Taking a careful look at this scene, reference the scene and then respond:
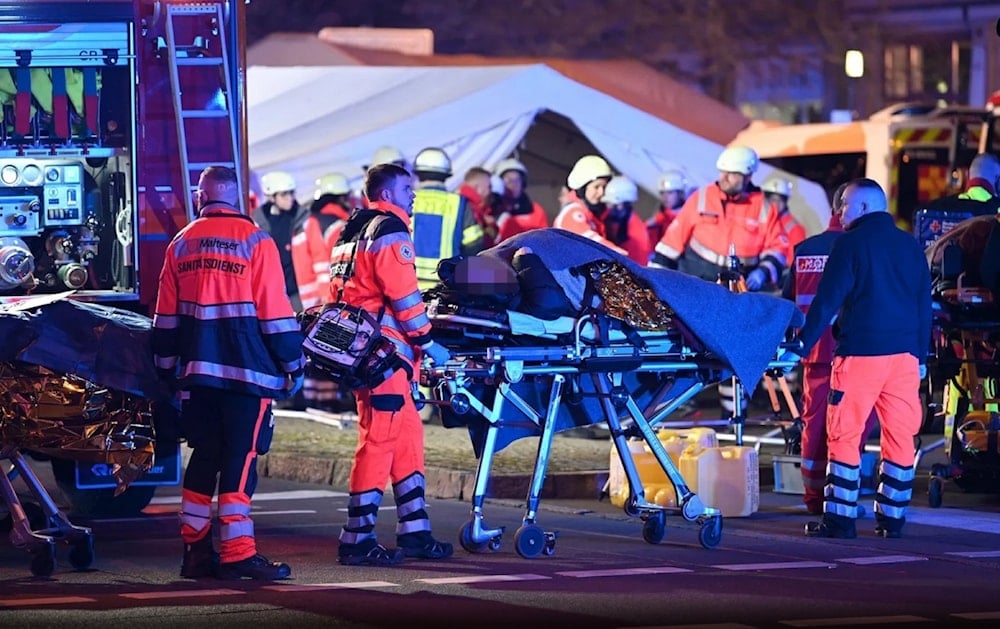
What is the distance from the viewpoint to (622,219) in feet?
54.8

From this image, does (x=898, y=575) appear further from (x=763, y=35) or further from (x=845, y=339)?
(x=763, y=35)

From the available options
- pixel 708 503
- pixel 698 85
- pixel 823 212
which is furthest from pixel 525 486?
pixel 698 85

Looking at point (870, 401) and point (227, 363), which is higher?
point (227, 363)

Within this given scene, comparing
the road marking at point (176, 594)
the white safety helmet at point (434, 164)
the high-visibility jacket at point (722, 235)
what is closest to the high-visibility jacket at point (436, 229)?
the white safety helmet at point (434, 164)

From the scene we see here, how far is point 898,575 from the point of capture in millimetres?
10094

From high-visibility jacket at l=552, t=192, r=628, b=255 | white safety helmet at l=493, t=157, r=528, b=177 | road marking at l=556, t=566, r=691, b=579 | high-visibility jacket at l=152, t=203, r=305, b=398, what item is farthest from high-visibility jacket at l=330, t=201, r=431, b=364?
white safety helmet at l=493, t=157, r=528, b=177

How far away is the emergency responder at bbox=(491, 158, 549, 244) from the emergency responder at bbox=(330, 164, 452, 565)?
8020mm

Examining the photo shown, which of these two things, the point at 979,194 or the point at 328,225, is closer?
the point at 979,194

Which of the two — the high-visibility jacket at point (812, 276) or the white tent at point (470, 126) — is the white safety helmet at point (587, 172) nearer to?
the white tent at point (470, 126)

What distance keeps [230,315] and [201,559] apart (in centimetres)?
110

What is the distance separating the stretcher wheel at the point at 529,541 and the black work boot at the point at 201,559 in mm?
1469

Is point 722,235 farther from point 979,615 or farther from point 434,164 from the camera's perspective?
point 979,615

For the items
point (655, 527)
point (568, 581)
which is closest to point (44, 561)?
point (568, 581)

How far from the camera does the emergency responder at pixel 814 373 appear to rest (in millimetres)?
12336
